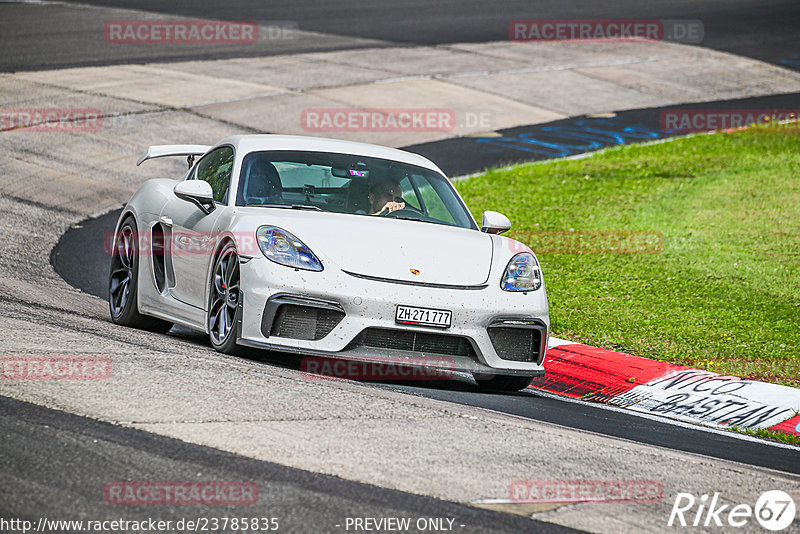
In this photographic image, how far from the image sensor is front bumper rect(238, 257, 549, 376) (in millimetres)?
6887

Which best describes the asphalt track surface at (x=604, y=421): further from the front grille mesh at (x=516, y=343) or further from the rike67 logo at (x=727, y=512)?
the rike67 logo at (x=727, y=512)

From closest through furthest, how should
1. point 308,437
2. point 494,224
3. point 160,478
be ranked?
point 160,478
point 308,437
point 494,224

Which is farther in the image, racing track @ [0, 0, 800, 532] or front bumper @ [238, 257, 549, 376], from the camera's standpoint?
front bumper @ [238, 257, 549, 376]

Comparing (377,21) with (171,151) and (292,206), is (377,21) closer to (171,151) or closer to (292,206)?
(171,151)

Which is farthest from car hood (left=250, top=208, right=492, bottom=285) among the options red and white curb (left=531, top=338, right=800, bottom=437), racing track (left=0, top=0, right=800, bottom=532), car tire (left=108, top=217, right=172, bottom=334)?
car tire (left=108, top=217, right=172, bottom=334)

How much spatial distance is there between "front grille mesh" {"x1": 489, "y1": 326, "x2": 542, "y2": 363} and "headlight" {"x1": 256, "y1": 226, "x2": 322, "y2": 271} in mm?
1201

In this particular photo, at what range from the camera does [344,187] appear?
8133 millimetres

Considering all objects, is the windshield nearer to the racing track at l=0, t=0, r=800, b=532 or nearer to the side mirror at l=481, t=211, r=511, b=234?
the side mirror at l=481, t=211, r=511, b=234

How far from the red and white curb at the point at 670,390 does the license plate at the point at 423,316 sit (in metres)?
1.58

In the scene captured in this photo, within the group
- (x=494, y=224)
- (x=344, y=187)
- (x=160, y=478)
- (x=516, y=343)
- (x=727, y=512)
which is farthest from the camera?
(x=494, y=224)

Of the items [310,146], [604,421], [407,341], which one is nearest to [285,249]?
[407,341]

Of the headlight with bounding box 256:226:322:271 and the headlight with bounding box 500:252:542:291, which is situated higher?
the headlight with bounding box 256:226:322:271

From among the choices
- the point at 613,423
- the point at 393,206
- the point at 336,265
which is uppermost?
the point at 393,206

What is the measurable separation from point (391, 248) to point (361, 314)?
1.82ft
